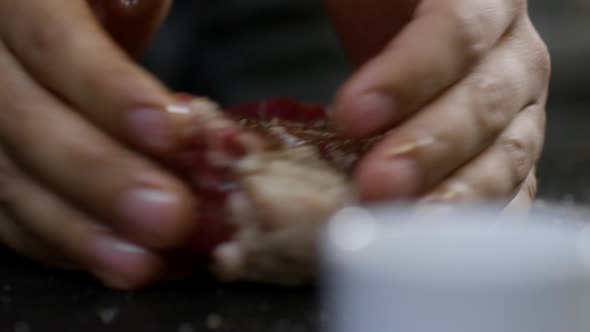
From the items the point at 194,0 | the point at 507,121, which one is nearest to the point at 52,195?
the point at 507,121

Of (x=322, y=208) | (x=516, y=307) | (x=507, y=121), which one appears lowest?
(x=516, y=307)

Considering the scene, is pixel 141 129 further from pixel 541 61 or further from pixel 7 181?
pixel 541 61

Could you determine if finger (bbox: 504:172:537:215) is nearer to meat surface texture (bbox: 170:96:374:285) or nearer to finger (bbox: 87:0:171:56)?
meat surface texture (bbox: 170:96:374:285)

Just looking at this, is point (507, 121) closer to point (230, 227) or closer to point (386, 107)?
point (386, 107)

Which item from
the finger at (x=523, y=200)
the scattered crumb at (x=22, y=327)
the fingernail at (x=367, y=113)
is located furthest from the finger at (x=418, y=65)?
the scattered crumb at (x=22, y=327)

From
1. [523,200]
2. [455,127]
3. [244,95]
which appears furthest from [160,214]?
[244,95]

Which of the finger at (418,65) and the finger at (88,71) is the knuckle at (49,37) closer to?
the finger at (88,71)

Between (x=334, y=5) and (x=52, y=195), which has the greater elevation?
(x=334, y=5)

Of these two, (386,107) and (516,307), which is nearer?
(516,307)
